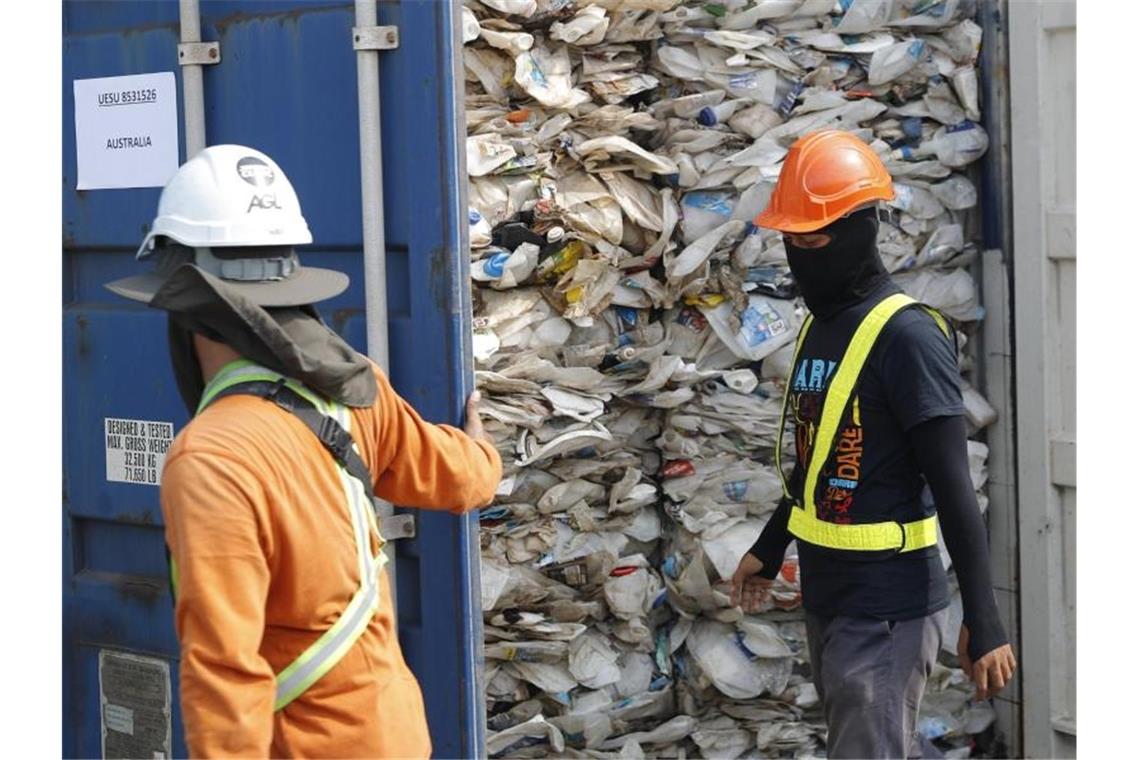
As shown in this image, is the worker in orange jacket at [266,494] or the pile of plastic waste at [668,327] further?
the pile of plastic waste at [668,327]

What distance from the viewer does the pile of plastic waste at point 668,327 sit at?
462 cm

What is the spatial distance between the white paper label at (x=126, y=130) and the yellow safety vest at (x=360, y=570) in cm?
104

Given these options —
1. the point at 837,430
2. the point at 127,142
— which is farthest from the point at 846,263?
Result: the point at 127,142

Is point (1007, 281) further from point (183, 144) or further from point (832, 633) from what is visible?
point (183, 144)

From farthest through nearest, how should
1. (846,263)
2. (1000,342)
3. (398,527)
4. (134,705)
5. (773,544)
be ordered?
1. (1000,342)
2. (773,544)
3. (134,705)
4. (846,263)
5. (398,527)

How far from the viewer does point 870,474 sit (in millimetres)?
3580

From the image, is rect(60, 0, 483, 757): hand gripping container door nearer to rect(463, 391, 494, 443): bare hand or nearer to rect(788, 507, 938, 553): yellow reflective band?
rect(463, 391, 494, 443): bare hand

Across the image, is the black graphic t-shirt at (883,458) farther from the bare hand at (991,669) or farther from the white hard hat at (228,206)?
the white hard hat at (228,206)

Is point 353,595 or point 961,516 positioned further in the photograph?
point 961,516

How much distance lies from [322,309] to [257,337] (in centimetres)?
81

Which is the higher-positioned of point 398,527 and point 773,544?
point 398,527

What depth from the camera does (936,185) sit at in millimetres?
5059

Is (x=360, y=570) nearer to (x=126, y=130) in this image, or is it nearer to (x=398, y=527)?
(x=398, y=527)

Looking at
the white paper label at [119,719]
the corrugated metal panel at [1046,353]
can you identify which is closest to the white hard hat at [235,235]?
the white paper label at [119,719]
